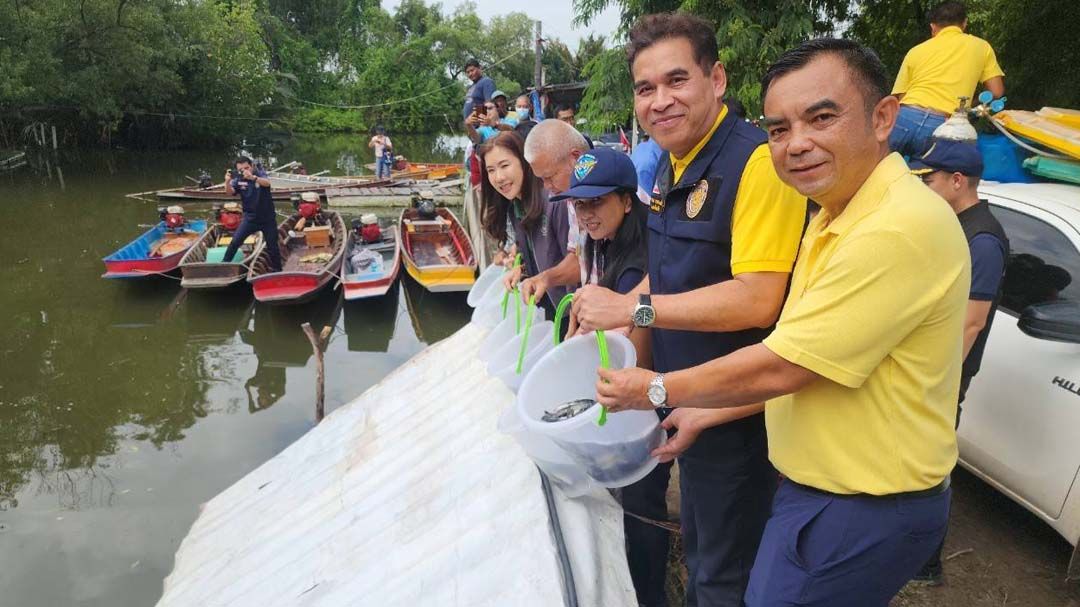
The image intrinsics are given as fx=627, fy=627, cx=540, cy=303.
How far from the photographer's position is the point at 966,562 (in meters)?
2.98

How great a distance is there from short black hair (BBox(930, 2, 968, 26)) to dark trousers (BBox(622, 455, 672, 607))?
3914 mm

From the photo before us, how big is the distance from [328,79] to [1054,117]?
1915 inches

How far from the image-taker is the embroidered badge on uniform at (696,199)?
1895 mm

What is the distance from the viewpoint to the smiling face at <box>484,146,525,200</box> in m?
3.35

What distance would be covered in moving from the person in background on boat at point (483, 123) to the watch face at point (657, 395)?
8.05 metres

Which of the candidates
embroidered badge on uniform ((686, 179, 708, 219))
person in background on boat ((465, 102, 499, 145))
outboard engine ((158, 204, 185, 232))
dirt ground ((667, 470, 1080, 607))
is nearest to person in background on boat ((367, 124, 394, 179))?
outboard engine ((158, 204, 185, 232))

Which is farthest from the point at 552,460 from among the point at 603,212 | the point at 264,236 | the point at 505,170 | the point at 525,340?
the point at 264,236

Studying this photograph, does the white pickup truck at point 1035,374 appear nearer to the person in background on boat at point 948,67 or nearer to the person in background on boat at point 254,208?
the person in background on boat at point 948,67

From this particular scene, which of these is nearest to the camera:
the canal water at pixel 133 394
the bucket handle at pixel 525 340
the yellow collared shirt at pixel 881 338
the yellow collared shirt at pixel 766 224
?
the yellow collared shirt at pixel 881 338

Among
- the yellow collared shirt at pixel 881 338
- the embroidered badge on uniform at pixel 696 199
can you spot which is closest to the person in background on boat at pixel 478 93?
the embroidered badge on uniform at pixel 696 199

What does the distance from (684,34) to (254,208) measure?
1059 cm

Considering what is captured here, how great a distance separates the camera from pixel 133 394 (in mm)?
8281

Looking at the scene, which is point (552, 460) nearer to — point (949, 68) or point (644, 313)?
point (644, 313)

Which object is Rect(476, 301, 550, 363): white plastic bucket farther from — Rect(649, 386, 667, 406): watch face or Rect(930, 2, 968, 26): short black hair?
Rect(930, 2, 968, 26): short black hair
